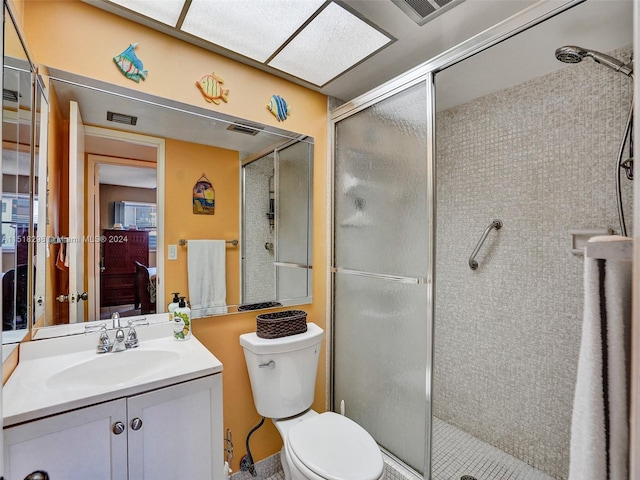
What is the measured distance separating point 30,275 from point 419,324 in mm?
1649

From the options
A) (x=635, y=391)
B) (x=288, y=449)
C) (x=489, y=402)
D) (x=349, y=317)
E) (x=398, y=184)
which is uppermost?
(x=398, y=184)

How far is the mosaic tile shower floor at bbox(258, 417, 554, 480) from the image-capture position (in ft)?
5.77

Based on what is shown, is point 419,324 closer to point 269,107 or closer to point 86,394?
point 86,394

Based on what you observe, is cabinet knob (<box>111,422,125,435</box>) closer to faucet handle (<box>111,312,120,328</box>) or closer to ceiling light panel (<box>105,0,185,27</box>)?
faucet handle (<box>111,312,120,328</box>)

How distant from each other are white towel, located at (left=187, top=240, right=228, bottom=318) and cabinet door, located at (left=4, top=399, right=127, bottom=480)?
66cm

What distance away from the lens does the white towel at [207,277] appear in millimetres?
1604

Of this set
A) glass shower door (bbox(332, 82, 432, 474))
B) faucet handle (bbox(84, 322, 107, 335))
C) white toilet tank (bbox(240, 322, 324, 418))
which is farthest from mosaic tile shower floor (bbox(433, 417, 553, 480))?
faucet handle (bbox(84, 322, 107, 335))

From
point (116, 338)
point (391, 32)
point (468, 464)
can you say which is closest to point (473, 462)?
point (468, 464)

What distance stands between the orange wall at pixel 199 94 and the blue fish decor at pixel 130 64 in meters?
0.02

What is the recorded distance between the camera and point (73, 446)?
91 cm

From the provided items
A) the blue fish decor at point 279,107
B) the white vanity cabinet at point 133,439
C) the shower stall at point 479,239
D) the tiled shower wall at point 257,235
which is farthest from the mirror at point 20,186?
the shower stall at point 479,239

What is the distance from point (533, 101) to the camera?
72.9 inches

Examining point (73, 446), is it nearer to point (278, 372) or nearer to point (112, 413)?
point (112, 413)

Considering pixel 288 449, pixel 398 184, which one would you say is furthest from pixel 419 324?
pixel 288 449
